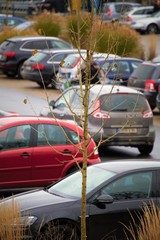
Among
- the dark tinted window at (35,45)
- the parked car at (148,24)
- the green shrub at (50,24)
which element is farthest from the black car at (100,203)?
the parked car at (148,24)

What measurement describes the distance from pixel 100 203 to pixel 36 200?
33.1 inches

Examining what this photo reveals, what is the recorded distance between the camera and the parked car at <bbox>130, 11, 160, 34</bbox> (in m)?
56.2

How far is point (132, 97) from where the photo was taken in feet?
66.4

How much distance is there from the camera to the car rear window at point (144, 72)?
2780 centimetres

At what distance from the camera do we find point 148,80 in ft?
90.6

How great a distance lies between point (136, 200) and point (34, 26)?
34.8 m

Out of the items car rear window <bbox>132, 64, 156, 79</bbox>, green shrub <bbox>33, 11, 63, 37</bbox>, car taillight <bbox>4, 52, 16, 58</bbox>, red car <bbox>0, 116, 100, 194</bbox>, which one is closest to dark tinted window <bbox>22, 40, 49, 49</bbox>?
car taillight <bbox>4, 52, 16, 58</bbox>

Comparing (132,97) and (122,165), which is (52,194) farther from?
(132,97)

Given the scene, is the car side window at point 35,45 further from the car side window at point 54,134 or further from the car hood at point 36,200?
the car hood at point 36,200

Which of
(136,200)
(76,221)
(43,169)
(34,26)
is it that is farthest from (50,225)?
(34,26)

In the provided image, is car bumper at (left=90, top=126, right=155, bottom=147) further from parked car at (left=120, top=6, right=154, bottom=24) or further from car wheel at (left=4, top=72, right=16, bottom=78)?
parked car at (left=120, top=6, right=154, bottom=24)

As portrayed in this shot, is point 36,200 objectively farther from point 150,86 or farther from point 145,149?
point 150,86

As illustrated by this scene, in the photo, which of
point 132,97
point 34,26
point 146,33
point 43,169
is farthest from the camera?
point 146,33

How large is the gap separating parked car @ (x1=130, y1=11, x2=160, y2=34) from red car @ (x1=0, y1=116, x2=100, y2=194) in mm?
40260
